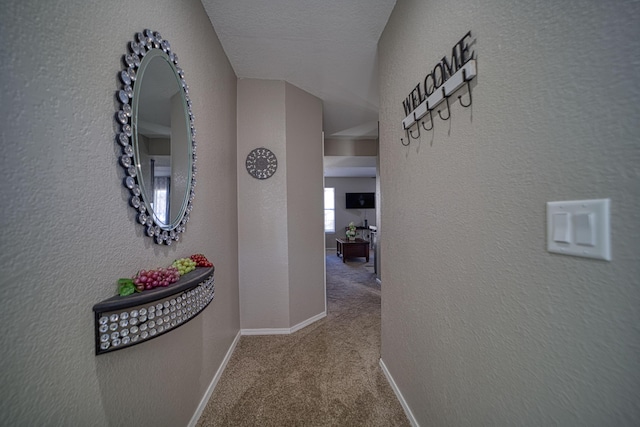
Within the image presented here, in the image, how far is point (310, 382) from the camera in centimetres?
176

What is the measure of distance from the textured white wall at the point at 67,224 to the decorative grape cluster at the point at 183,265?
0.07 m

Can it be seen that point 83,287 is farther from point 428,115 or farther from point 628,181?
point 428,115

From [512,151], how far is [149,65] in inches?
52.5

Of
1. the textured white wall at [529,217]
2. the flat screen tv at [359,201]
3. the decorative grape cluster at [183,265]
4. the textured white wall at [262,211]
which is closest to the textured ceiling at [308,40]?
the textured white wall at [262,211]

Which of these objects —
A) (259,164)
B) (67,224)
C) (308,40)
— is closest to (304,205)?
(259,164)

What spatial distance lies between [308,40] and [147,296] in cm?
205

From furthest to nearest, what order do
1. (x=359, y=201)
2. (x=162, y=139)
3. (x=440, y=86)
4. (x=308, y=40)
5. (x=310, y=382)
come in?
(x=359, y=201), (x=308, y=40), (x=310, y=382), (x=162, y=139), (x=440, y=86)

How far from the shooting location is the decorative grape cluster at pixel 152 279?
87 cm

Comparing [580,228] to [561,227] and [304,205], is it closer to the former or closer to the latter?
[561,227]

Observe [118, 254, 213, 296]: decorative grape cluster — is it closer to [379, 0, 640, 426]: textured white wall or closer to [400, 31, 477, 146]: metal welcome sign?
[379, 0, 640, 426]: textured white wall

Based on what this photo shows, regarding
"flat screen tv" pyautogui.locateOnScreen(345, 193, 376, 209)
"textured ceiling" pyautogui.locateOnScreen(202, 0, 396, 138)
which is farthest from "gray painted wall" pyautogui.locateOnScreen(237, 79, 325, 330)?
"flat screen tv" pyautogui.locateOnScreen(345, 193, 376, 209)

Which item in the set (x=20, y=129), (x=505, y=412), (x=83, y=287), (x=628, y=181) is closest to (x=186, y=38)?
(x=20, y=129)

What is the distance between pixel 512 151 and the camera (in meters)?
0.70

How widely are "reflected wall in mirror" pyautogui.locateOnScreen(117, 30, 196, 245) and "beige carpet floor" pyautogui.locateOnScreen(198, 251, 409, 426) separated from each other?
1.16m
